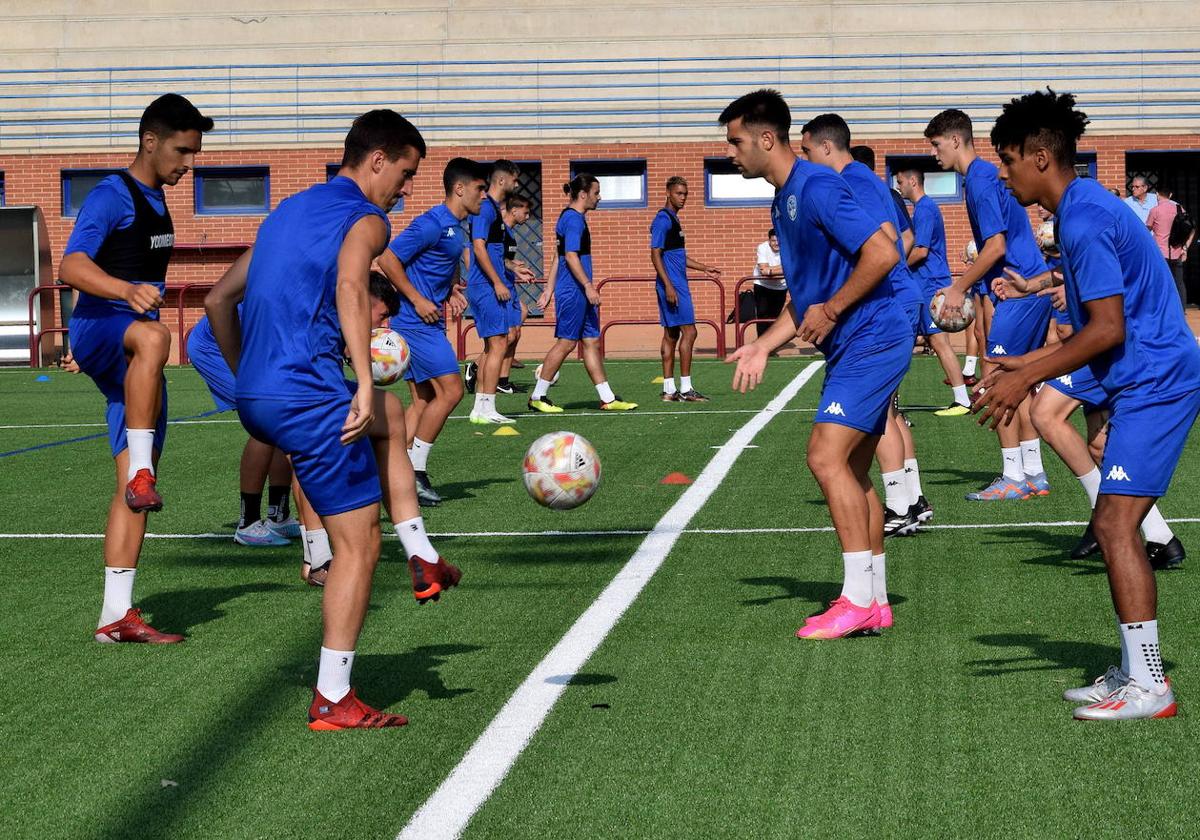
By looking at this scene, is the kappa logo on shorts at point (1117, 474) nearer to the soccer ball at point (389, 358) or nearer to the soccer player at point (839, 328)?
the soccer player at point (839, 328)

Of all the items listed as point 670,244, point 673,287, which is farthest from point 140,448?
point 670,244

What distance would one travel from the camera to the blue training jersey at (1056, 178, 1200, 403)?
5105 millimetres

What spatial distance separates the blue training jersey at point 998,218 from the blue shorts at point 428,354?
3.35 metres

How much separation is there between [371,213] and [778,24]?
29124mm

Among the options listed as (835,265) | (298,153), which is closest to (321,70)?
(298,153)

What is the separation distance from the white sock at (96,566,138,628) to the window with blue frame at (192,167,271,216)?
26.2 m

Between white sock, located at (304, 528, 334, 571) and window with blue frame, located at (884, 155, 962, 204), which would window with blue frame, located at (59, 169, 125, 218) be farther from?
white sock, located at (304, 528, 334, 571)

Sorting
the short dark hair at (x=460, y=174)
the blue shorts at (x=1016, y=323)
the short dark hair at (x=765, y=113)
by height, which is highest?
the short dark hair at (x=460, y=174)

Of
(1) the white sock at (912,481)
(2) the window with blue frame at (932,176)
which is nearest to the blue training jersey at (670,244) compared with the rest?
(1) the white sock at (912,481)

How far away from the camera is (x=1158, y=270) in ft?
17.1

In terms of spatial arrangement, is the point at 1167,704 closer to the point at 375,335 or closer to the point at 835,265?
the point at 835,265

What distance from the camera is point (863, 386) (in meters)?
6.48

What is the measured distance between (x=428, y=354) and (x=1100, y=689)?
6.09 metres

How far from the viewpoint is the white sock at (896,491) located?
860cm
